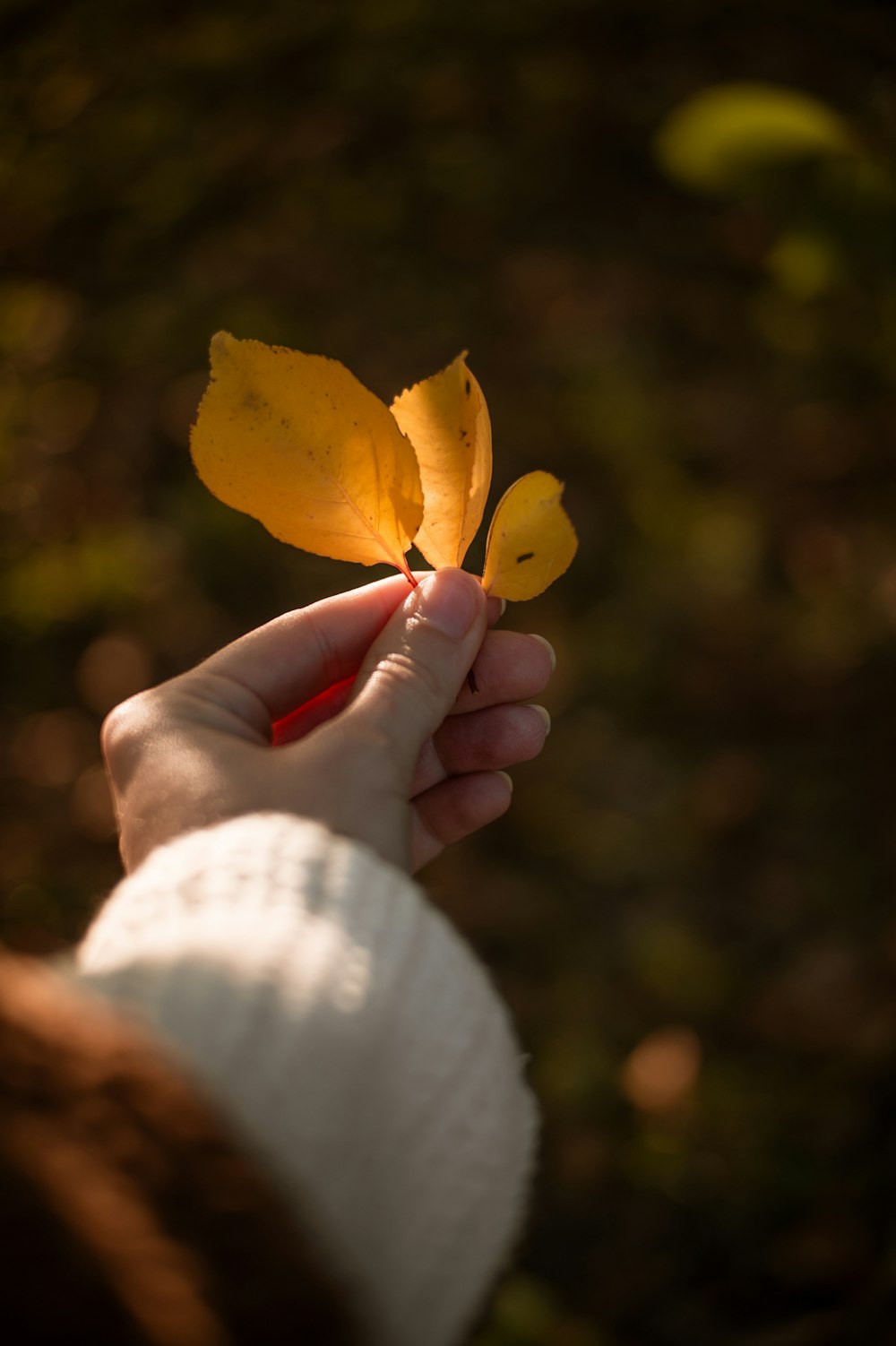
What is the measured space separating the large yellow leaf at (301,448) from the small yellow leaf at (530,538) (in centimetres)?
6

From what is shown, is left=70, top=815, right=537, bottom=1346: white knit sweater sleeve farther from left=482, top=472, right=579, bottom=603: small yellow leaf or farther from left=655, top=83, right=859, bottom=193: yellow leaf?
left=655, top=83, right=859, bottom=193: yellow leaf

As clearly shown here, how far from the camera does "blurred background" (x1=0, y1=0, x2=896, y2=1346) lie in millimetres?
1199

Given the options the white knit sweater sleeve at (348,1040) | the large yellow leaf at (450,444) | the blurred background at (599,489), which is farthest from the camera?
the blurred background at (599,489)

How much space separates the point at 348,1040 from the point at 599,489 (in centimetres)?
149

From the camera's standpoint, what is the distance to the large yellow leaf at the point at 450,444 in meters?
0.66

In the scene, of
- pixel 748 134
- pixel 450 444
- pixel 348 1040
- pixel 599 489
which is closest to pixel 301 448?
pixel 450 444

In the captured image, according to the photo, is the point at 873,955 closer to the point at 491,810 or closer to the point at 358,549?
the point at 491,810

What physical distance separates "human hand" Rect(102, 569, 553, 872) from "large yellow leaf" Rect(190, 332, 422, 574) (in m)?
0.08

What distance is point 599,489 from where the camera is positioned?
1.87 m

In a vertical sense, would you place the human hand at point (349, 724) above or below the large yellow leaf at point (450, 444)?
below

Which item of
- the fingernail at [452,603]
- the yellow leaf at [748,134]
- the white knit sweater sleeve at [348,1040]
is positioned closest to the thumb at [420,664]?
the fingernail at [452,603]

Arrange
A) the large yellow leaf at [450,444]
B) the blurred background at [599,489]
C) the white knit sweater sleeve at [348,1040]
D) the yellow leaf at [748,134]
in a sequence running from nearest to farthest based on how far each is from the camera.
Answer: the white knit sweater sleeve at [348,1040], the large yellow leaf at [450,444], the yellow leaf at [748,134], the blurred background at [599,489]

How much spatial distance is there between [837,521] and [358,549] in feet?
4.22

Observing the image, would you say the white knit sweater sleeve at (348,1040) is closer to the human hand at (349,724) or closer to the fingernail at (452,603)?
the human hand at (349,724)
